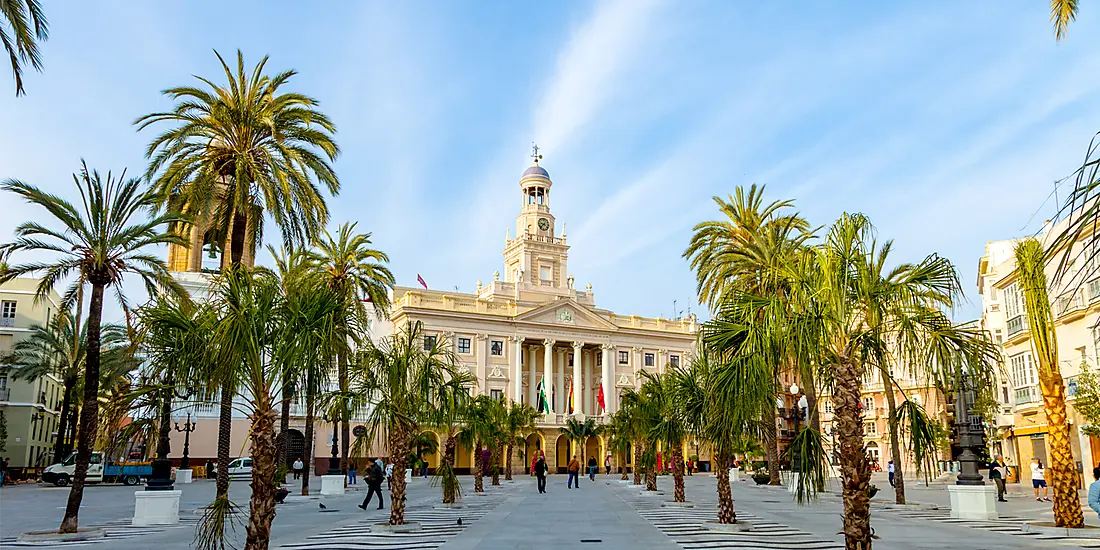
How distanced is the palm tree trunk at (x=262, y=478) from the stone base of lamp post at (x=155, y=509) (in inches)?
397

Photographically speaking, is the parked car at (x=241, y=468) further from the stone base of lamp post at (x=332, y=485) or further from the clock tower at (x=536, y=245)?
the clock tower at (x=536, y=245)

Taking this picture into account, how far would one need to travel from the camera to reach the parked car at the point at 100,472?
43.7 metres

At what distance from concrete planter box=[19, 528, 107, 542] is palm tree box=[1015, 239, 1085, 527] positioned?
2088cm

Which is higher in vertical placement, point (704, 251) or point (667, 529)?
point (704, 251)

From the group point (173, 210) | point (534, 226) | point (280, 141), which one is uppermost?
point (534, 226)

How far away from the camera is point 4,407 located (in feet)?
182

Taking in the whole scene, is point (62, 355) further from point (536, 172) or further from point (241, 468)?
point (536, 172)

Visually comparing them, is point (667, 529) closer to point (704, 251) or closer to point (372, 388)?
point (372, 388)

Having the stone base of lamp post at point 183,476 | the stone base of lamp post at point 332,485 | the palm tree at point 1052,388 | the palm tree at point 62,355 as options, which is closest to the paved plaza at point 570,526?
the palm tree at point 1052,388

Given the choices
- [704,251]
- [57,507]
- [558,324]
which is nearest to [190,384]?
[57,507]

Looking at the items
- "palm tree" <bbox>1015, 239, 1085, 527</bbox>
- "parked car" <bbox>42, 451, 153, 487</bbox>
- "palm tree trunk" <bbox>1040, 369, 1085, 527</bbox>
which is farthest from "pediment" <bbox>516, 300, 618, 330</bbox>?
"palm tree trunk" <bbox>1040, 369, 1085, 527</bbox>

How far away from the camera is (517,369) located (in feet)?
245

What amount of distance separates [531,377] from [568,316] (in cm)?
690

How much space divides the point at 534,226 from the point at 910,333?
72.9m
